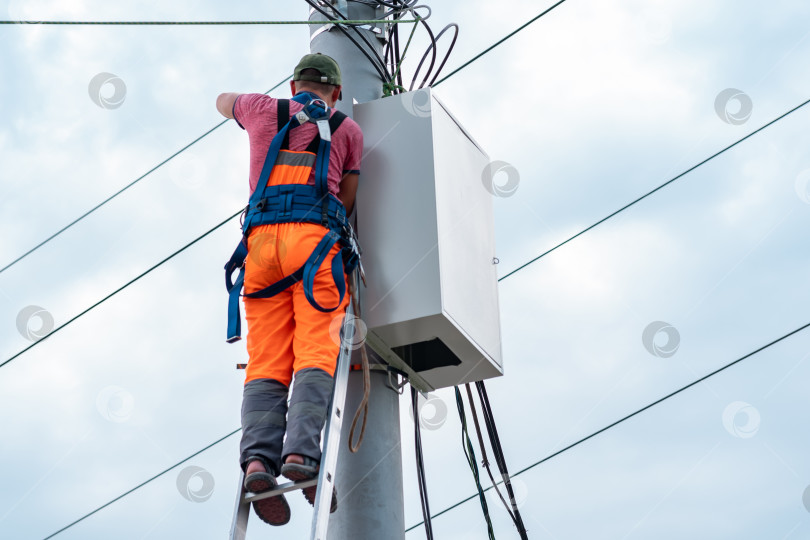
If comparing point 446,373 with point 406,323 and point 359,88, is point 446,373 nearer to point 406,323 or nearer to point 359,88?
point 406,323

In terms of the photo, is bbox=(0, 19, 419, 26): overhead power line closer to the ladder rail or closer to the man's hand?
the man's hand

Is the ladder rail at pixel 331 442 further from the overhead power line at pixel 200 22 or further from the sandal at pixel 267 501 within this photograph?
the overhead power line at pixel 200 22

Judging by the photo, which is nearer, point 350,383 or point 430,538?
point 350,383

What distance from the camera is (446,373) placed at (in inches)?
196

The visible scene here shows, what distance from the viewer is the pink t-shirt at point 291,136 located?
4398 mm

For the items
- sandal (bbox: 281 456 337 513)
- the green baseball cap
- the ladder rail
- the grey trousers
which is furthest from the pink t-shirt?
sandal (bbox: 281 456 337 513)

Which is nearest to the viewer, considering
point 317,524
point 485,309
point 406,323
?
point 317,524

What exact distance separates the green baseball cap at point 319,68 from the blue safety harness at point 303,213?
0.19m

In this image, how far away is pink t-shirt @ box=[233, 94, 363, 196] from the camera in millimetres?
4398

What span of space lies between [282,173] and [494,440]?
87.6 inches

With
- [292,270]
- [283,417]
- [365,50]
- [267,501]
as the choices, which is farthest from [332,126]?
[267,501]

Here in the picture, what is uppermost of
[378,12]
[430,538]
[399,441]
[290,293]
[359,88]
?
[378,12]

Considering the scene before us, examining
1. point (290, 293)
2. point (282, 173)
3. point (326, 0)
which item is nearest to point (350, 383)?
point (290, 293)

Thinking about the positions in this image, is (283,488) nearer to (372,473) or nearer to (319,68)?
(372,473)
